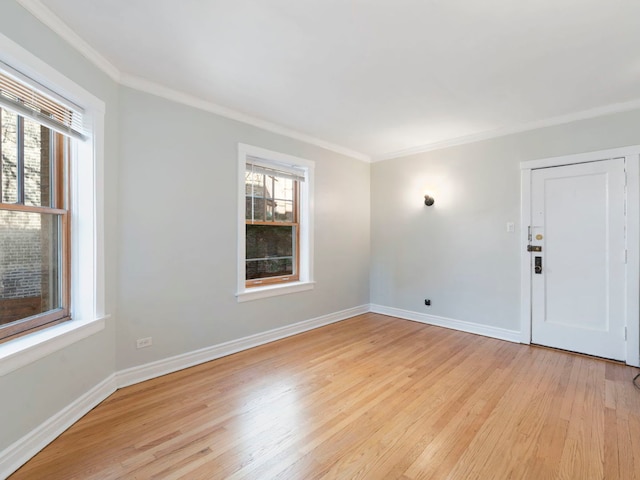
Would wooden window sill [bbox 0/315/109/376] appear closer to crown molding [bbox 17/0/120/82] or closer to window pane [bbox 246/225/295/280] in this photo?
window pane [bbox 246/225/295/280]

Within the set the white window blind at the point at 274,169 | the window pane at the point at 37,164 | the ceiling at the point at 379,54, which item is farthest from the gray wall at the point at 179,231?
the window pane at the point at 37,164

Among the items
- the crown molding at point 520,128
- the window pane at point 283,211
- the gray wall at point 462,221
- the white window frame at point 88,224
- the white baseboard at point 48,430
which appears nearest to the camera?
the white baseboard at point 48,430

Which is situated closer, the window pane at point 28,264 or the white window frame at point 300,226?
the window pane at point 28,264

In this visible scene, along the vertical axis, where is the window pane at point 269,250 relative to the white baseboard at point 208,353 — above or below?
above

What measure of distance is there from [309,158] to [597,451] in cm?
374

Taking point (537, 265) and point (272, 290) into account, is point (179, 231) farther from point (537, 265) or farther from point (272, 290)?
point (537, 265)

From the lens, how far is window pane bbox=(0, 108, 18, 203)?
1.76m

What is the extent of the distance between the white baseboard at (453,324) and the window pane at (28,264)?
4057 mm

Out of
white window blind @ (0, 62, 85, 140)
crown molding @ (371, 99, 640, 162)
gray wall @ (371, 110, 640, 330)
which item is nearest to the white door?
gray wall @ (371, 110, 640, 330)

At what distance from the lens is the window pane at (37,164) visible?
1.93 metres

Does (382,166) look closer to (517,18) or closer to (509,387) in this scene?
(517,18)

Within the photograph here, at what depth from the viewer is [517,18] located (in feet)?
6.17

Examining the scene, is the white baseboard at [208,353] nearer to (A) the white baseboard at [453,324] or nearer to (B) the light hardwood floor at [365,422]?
(B) the light hardwood floor at [365,422]

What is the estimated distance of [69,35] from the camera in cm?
202
